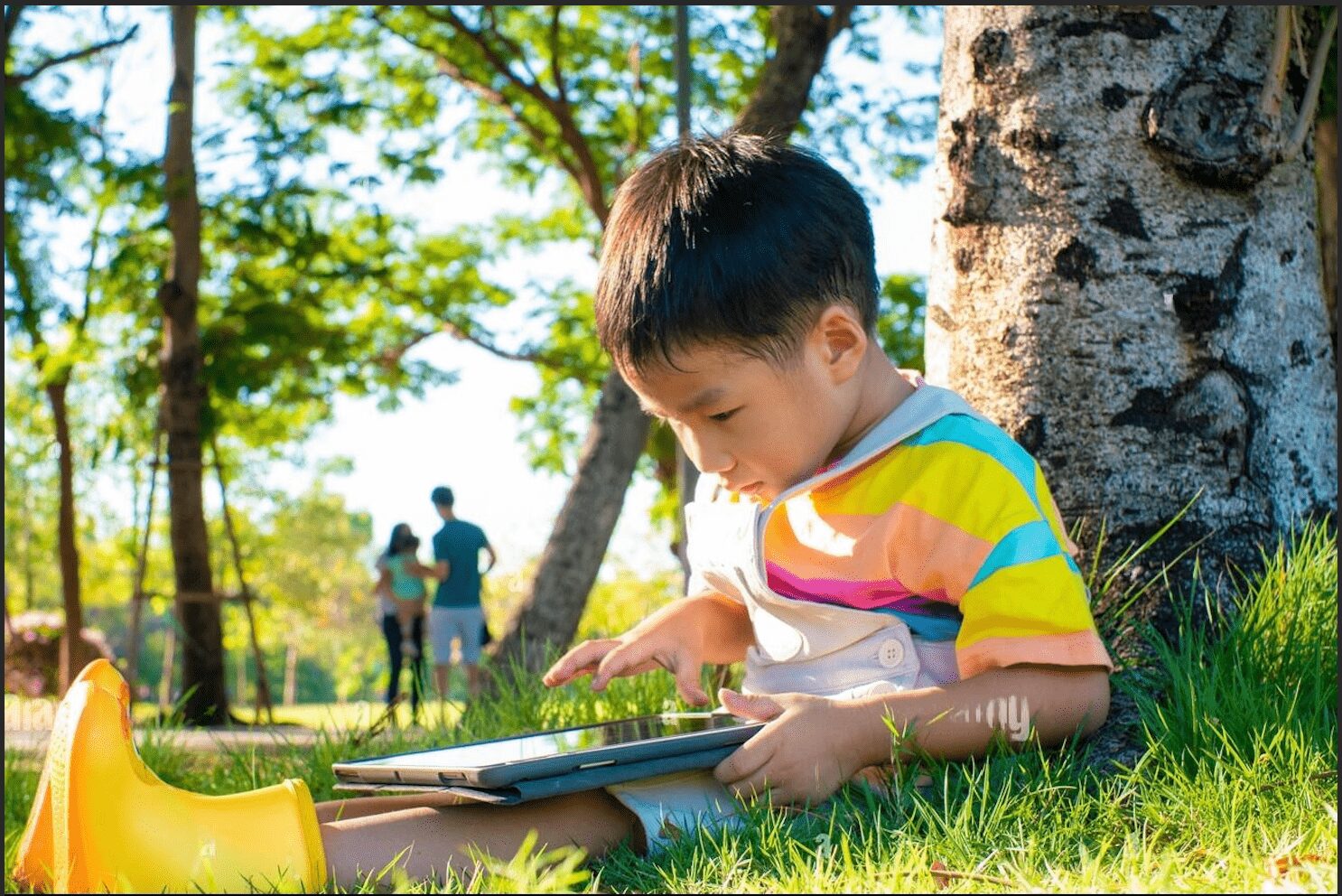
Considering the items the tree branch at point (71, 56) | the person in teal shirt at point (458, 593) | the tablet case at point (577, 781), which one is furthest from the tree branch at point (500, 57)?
the tablet case at point (577, 781)

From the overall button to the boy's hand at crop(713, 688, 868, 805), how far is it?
204 mm

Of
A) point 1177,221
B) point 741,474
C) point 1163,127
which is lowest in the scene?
point 741,474

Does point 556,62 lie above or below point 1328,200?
above

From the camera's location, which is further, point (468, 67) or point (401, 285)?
point (401, 285)

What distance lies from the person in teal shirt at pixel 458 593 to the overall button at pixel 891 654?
8641mm

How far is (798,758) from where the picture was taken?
203cm

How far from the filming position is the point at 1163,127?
284cm

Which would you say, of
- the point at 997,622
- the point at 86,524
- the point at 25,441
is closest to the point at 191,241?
the point at 997,622

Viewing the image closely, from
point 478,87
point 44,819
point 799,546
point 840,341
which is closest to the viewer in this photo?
point 44,819

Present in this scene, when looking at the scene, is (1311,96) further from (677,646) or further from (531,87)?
(531,87)

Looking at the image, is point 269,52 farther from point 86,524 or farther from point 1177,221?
point 86,524

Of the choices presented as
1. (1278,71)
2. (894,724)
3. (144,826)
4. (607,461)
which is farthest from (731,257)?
(607,461)

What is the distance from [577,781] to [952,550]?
2.31ft

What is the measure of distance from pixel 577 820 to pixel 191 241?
9639 millimetres
